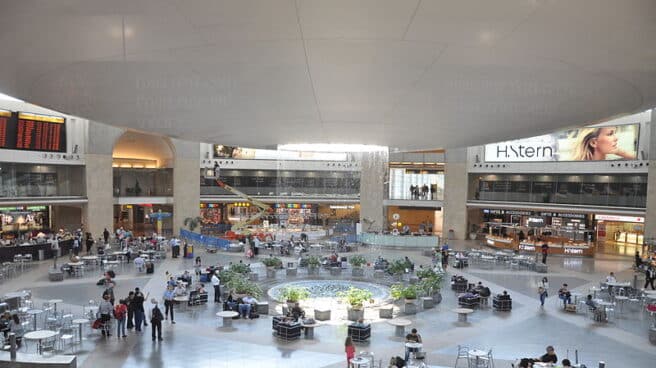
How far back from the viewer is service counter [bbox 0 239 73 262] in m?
25.9

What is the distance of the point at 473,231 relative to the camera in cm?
4166

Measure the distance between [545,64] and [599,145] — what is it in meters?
33.7

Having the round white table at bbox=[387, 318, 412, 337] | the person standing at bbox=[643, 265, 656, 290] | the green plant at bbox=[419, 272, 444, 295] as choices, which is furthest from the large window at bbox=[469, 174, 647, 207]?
the round white table at bbox=[387, 318, 412, 337]

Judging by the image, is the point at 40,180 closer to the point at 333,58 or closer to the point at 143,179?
the point at 143,179

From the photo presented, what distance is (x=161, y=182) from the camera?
44562 millimetres

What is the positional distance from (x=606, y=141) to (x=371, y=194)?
17674mm

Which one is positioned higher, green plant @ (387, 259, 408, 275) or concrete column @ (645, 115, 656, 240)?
concrete column @ (645, 115, 656, 240)

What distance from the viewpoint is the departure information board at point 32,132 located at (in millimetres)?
30016

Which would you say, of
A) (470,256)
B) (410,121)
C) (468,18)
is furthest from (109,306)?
(470,256)

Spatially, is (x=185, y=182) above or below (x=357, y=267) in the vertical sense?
above

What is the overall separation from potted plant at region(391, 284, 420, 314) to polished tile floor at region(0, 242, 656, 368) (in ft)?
1.29

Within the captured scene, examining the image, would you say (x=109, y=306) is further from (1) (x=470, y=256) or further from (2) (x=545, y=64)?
(1) (x=470, y=256)

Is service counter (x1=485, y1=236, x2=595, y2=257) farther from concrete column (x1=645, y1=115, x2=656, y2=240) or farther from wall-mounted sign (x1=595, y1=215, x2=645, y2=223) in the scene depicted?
wall-mounted sign (x1=595, y1=215, x2=645, y2=223)

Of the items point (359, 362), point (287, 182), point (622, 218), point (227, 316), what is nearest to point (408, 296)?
point (227, 316)
